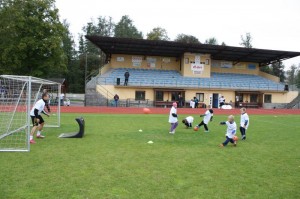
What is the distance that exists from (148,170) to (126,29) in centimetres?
7841

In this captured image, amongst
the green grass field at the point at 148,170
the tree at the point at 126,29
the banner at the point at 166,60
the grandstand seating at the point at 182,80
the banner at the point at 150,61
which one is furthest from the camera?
the tree at the point at 126,29

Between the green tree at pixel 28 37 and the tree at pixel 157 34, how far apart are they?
103 feet

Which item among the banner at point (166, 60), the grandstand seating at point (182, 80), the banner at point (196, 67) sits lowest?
the grandstand seating at point (182, 80)

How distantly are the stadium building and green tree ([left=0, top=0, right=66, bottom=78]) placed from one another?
27.5 ft

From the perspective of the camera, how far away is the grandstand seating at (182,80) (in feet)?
135

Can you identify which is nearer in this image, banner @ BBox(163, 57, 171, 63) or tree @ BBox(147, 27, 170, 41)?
banner @ BBox(163, 57, 171, 63)

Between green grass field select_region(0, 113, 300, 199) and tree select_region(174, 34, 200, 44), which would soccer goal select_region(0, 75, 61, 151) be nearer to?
green grass field select_region(0, 113, 300, 199)

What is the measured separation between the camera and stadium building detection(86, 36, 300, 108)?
4000cm

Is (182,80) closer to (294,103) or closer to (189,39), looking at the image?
(294,103)

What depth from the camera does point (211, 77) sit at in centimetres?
4684

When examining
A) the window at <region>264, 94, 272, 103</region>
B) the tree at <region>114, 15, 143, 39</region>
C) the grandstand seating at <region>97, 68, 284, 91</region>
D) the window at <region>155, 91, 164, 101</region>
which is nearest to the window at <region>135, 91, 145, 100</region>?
the grandstand seating at <region>97, 68, 284, 91</region>

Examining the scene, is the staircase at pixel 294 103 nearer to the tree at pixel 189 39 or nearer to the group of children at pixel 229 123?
the tree at pixel 189 39

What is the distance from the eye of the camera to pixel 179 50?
4388 centimetres

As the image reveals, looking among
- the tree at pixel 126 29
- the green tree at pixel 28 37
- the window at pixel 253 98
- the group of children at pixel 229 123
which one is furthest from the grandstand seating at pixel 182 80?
the tree at pixel 126 29
